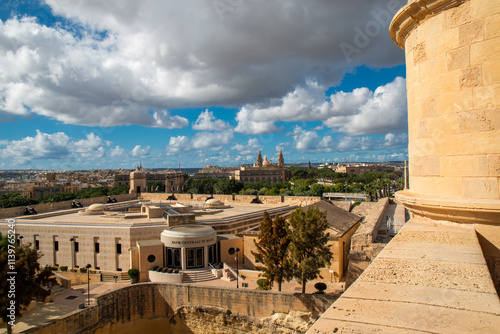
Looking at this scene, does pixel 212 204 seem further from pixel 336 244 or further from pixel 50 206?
pixel 50 206

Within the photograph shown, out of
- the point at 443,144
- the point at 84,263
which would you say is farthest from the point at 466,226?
the point at 84,263

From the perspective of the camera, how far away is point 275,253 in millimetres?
19359

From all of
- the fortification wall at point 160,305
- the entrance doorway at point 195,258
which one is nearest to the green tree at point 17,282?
the fortification wall at point 160,305

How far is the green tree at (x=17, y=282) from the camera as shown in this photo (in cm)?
1672

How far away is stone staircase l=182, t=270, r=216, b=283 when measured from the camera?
24.4 m

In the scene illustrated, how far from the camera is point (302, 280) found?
18781 mm

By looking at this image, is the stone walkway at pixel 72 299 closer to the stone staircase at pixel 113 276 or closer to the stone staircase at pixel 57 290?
the stone staircase at pixel 57 290

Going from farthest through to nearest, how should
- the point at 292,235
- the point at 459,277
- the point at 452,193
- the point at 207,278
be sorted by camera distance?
the point at 207,278 < the point at 292,235 < the point at 452,193 < the point at 459,277

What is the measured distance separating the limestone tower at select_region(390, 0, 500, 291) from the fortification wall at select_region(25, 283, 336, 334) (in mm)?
13860

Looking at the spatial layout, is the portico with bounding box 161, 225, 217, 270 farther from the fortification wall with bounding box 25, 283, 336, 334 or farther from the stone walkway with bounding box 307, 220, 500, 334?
the stone walkway with bounding box 307, 220, 500, 334

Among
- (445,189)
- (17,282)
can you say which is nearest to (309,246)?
(445,189)

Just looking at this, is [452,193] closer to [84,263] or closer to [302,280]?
[302,280]

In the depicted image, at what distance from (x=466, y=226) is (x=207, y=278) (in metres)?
22.6

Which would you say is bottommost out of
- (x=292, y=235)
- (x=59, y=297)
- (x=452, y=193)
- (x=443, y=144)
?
(x=59, y=297)
